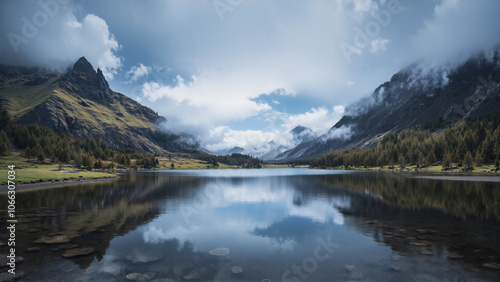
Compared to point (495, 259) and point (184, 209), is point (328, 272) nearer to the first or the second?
point (495, 259)

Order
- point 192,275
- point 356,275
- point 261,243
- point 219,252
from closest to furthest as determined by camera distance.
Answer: point 356,275
point 192,275
point 219,252
point 261,243

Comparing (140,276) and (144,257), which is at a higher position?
(140,276)

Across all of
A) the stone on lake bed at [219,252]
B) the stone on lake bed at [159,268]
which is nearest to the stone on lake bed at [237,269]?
the stone on lake bed at [219,252]

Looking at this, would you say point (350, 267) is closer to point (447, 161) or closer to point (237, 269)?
point (237, 269)

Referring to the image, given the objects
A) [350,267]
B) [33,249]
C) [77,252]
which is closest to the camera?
[350,267]

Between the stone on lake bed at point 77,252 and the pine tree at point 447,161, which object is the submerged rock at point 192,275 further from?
the pine tree at point 447,161

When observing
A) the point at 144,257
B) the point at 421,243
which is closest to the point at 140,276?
the point at 144,257

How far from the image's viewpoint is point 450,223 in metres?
28.2

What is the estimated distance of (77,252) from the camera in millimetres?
19719

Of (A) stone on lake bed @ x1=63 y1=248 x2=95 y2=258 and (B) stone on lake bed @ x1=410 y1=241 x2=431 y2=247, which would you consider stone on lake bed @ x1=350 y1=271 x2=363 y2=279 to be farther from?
(A) stone on lake bed @ x1=63 y1=248 x2=95 y2=258

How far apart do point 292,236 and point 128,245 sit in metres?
17.2

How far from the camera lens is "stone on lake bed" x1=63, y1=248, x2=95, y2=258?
1903cm

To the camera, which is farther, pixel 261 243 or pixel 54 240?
pixel 261 243

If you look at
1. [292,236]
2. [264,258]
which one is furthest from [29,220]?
[292,236]
